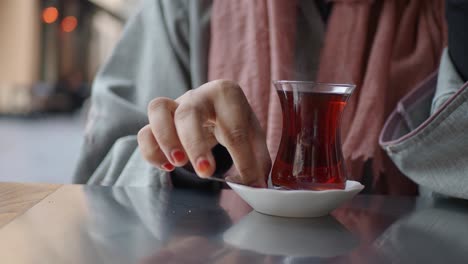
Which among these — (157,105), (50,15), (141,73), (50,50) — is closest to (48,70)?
(50,50)

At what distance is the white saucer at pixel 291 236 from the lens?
1.35 feet

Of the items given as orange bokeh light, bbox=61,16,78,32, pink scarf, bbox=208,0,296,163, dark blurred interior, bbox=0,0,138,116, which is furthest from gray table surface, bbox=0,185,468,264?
orange bokeh light, bbox=61,16,78,32

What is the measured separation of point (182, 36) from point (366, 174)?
1.20 ft

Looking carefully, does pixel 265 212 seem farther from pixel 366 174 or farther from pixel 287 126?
pixel 366 174

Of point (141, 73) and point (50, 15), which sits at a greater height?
point (141, 73)

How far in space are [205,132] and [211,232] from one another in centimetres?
13

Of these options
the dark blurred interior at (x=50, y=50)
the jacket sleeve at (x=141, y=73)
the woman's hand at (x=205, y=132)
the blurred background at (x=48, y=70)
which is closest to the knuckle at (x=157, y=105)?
the woman's hand at (x=205, y=132)

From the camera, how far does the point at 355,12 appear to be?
88cm

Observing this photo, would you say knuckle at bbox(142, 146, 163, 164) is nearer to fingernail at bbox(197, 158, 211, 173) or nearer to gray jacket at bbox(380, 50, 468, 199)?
fingernail at bbox(197, 158, 211, 173)

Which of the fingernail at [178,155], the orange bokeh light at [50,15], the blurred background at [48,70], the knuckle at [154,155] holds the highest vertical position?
the fingernail at [178,155]

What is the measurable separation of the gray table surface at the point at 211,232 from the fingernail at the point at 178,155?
2.0 inches

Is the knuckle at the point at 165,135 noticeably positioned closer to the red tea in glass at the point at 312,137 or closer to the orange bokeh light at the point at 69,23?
the red tea in glass at the point at 312,137

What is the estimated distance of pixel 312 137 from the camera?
52cm

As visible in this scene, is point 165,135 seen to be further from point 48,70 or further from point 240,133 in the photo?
point 48,70
